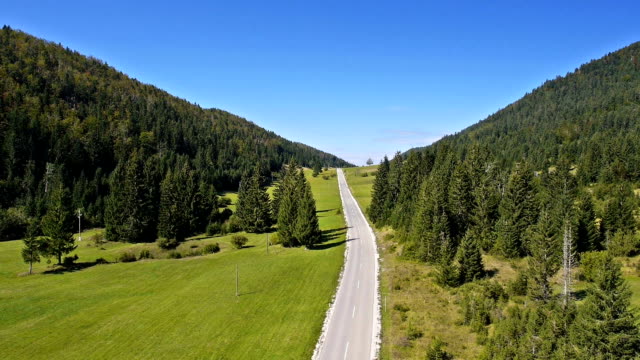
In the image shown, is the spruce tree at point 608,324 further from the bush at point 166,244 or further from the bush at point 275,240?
the bush at point 166,244

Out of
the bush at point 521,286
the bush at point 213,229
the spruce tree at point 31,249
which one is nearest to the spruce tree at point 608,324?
the bush at point 521,286

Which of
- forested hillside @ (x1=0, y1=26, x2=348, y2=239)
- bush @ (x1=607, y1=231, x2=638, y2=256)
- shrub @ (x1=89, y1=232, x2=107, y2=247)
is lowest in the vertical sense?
shrub @ (x1=89, y1=232, x2=107, y2=247)

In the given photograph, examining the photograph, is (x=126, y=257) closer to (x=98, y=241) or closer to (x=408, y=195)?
(x=98, y=241)

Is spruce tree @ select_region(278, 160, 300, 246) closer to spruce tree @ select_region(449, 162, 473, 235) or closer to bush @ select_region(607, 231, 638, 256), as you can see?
spruce tree @ select_region(449, 162, 473, 235)

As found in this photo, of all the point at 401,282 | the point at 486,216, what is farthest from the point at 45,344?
the point at 486,216

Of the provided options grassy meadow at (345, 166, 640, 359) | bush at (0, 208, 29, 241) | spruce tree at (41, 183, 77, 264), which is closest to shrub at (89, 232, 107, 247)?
spruce tree at (41, 183, 77, 264)

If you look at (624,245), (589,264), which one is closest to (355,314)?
(589,264)

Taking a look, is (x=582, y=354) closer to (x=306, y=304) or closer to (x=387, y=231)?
(x=306, y=304)
